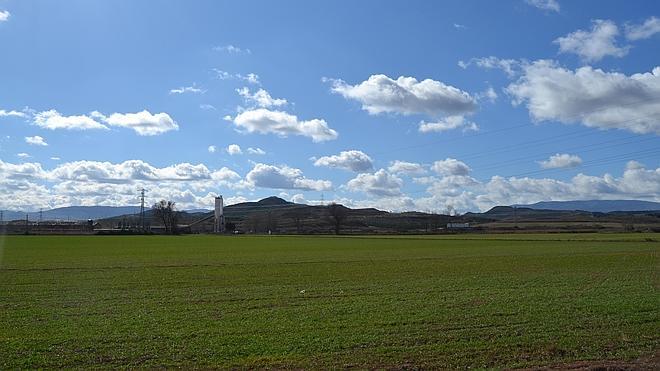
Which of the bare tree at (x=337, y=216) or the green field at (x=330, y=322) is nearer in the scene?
the green field at (x=330, y=322)

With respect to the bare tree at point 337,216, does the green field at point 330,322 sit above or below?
below

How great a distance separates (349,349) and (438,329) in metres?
3.26

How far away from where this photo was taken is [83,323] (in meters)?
17.5

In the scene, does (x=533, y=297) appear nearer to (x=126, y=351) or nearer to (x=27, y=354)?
(x=126, y=351)

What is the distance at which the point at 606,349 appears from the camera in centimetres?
1362

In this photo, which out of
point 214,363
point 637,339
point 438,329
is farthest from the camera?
point 438,329

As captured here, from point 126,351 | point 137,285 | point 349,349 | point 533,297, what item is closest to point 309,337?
point 349,349

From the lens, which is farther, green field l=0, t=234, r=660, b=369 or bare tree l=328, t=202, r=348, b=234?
bare tree l=328, t=202, r=348, b=234

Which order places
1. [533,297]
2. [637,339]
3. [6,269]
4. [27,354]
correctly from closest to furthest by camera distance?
[27,354]
[637,339]
[533,297]
[6,269]

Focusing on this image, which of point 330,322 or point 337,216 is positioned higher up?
point 337,216

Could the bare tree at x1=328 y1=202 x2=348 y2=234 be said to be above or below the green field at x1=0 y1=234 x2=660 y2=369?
above

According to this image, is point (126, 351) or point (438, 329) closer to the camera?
point (126, 351)

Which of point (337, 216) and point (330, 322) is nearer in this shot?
Answer: point (330, 322)

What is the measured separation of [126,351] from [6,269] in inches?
1206
